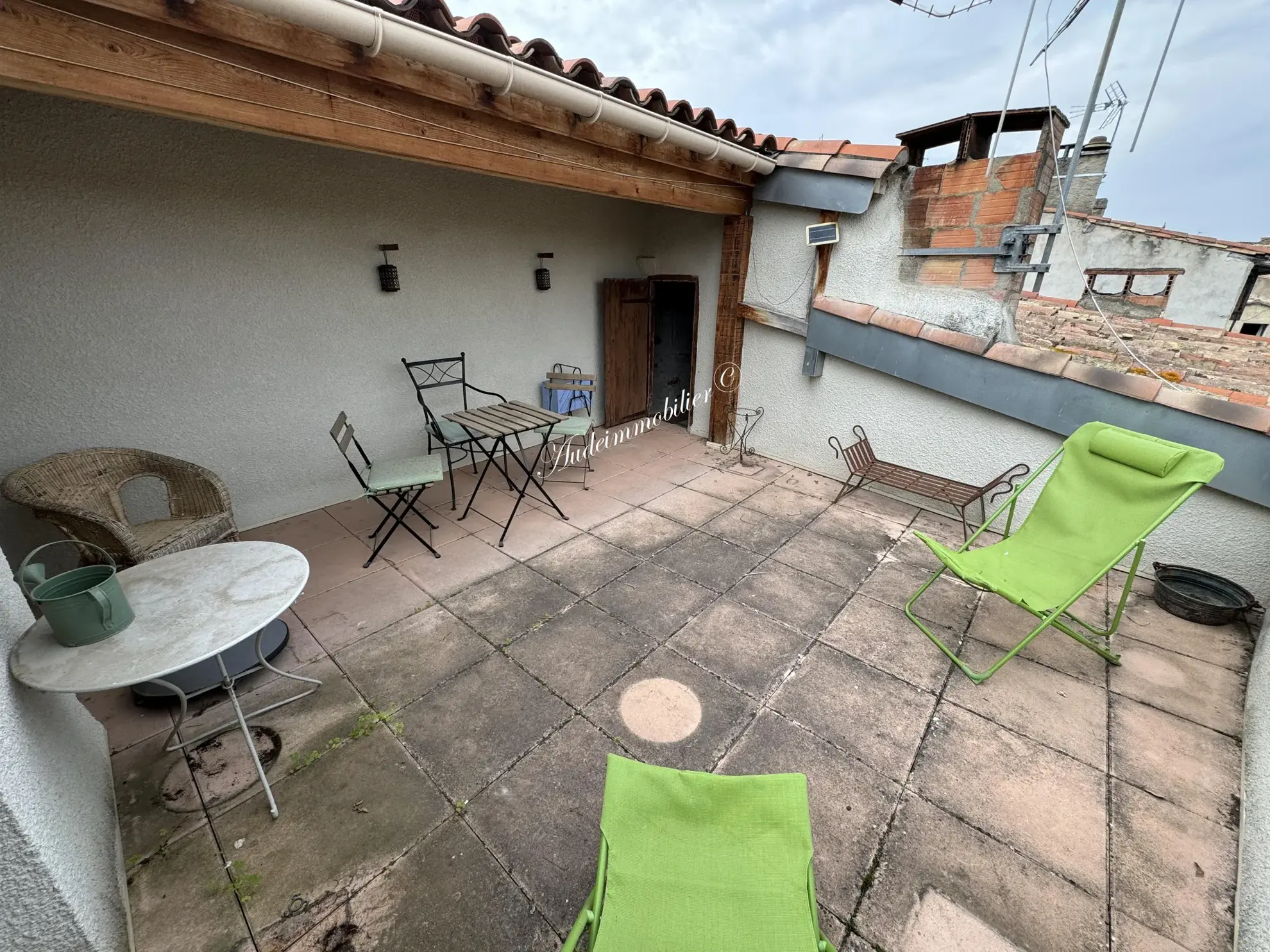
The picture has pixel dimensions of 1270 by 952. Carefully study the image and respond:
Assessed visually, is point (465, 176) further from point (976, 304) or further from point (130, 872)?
point (130, 872)

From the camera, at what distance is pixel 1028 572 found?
8.72 ft

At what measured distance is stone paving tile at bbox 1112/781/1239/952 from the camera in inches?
59.9

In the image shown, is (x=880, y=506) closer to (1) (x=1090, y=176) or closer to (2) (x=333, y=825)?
(2) (x=333, y=825)

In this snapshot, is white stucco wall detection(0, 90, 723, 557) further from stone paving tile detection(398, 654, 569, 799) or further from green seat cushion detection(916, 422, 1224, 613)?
green seat cushion detection(916, 422, 1224, 613)

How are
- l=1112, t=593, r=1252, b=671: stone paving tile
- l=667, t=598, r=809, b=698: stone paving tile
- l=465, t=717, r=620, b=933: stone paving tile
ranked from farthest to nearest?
l=1112, t=593, r=1252, b=671: stone paving tile
l=667, t=598, r=809, b=698: stone paving tile
l=465, t=717, r=620, b=933: stone paving tile

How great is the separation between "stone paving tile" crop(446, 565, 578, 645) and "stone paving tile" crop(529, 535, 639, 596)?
0.28ft

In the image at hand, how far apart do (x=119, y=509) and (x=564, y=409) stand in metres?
3.60

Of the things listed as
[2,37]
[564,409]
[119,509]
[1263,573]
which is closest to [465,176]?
[564,409]

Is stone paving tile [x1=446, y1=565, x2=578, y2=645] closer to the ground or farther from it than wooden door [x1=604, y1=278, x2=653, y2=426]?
closer to the ground

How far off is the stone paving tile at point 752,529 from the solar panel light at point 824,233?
2.47 metres

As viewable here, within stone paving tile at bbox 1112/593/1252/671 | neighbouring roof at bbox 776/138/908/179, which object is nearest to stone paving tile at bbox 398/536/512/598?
stone paving tile at bbox 1112/593/1252/671

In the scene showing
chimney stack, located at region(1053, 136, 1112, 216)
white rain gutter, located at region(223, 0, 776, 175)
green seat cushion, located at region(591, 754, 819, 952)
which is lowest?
green seat cushion, located at region(591, 754, 819, 952)

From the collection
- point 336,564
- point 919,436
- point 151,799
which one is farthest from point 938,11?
point 151,799

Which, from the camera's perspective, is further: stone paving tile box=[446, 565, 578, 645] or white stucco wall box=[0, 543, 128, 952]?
stone paving tile box=[446, 565, 578, 645]
